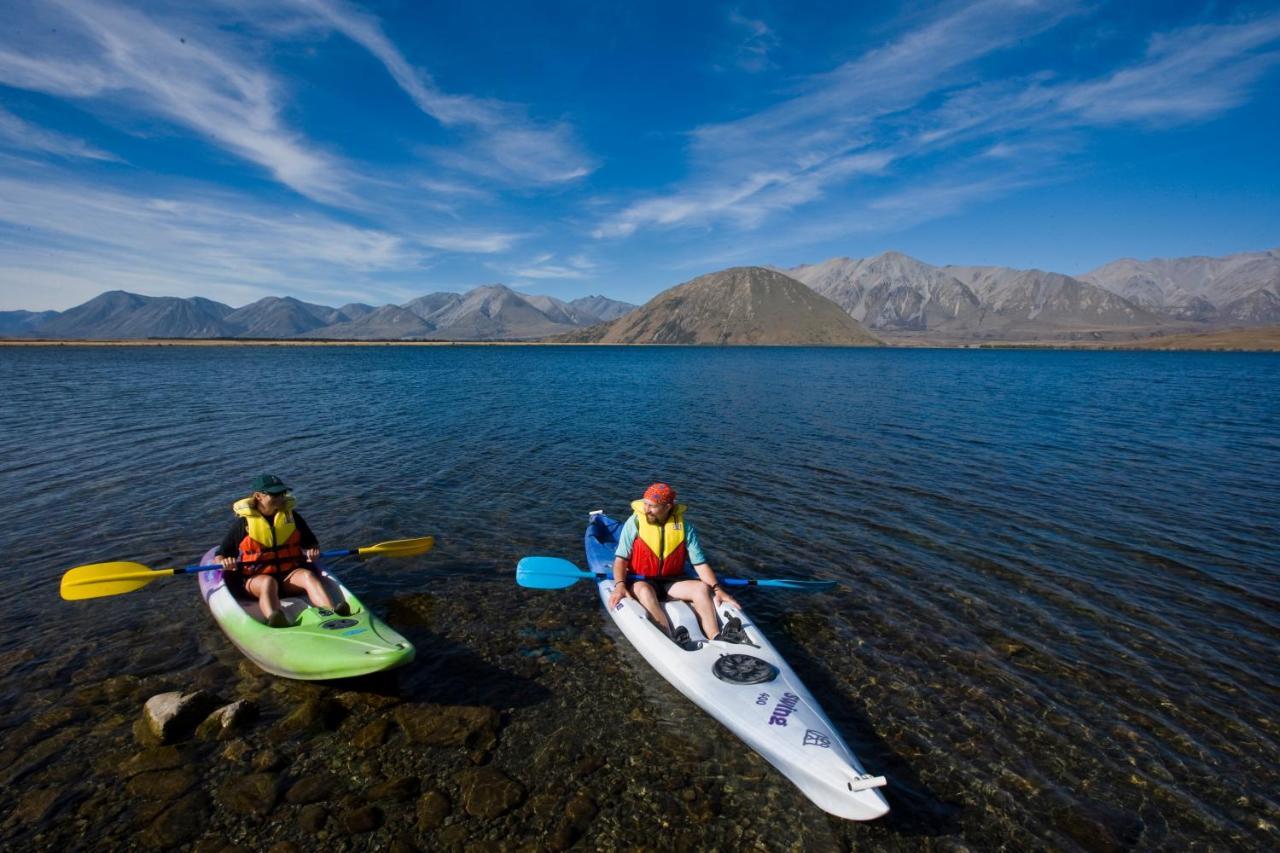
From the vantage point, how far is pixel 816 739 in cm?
713

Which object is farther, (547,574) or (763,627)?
(547,574)

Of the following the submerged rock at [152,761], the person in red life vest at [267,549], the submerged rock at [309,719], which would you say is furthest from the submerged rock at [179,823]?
the person in red life vest at [267,549]

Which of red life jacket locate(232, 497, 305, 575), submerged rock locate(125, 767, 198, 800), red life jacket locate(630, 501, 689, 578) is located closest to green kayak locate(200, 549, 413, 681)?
red life jacket locate(232, 497, 305, 575)

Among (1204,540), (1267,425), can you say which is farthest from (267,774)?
(1267,425)

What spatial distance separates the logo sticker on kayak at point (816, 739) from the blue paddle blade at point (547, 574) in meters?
5.80

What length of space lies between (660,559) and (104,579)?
1067 centimetres

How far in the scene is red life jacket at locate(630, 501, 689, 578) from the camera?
10773 millimetres

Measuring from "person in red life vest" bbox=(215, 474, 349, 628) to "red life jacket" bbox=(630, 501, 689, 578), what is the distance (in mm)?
5545

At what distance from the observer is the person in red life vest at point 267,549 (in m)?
10.3

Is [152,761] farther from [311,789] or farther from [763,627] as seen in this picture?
[763,627]

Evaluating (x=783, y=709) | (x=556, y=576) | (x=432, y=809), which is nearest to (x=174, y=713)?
(x=432, y=809)

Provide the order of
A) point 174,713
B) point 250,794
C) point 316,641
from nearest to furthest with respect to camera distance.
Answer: point 250,794 → point 174,713 → point 316,641

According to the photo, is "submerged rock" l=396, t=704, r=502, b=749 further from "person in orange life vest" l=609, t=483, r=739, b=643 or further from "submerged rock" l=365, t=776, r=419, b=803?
"person in orange life vest" l=609, t=483, r=739, b=643

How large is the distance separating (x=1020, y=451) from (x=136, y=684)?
32.1 metres
